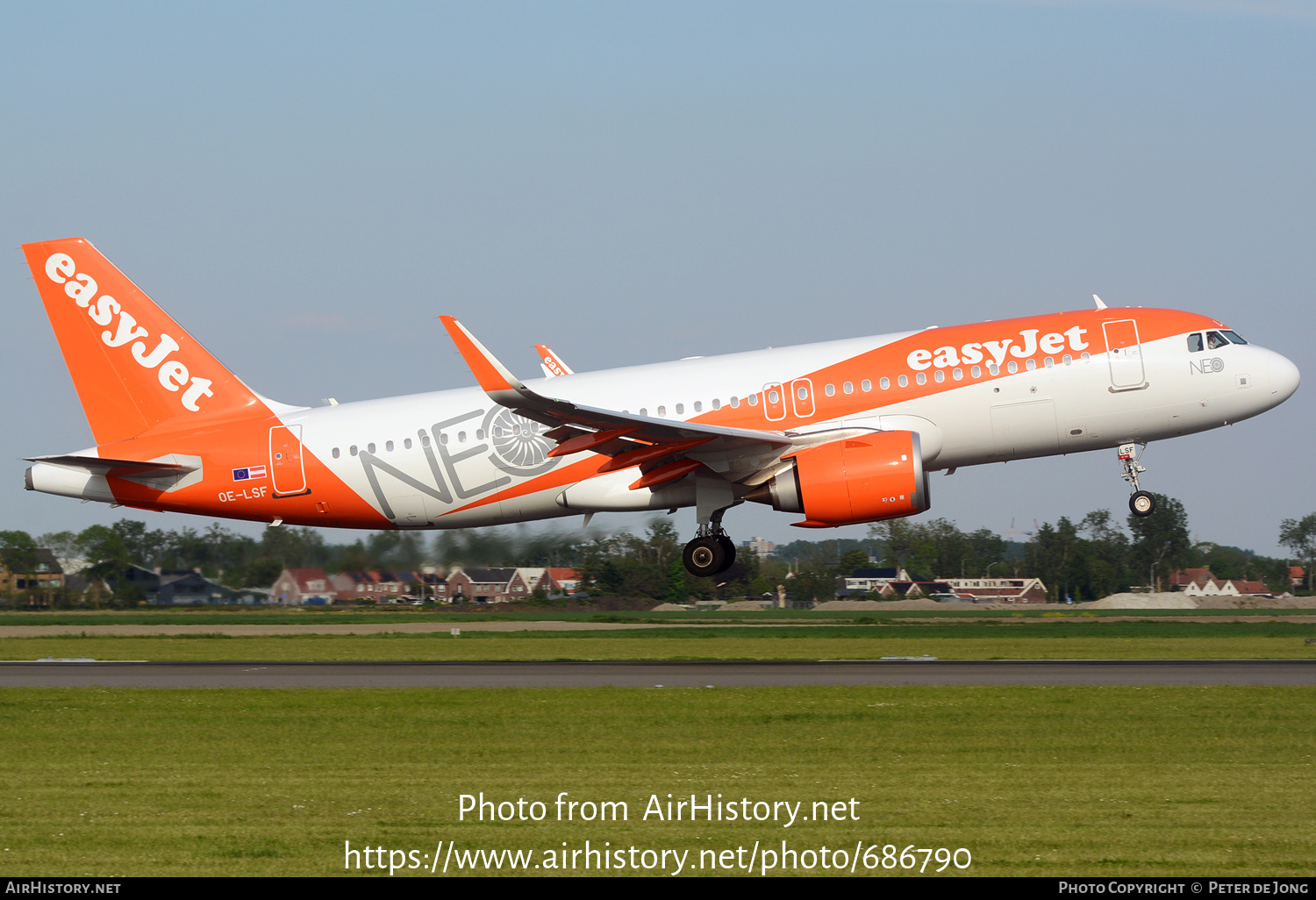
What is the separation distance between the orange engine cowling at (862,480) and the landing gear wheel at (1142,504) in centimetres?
471

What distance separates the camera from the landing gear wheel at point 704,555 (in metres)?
28.4

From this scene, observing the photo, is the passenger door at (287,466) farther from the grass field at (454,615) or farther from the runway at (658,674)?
the grass field at (454,615)

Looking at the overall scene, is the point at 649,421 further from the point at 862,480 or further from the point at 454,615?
the point at 454,615

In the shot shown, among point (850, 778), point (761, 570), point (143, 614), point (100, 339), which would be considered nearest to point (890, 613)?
point (761, 570)

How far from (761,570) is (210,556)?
22866 mm

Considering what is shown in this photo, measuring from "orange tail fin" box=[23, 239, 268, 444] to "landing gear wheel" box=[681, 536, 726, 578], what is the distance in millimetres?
10743

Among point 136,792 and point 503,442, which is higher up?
point 503,442

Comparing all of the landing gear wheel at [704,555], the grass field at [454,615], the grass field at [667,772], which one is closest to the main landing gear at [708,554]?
the landing gear wheel at [704,555]

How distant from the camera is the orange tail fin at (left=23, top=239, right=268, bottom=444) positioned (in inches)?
1198

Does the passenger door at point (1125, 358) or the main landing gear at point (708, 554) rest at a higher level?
the passenger door at point (1125, 358)

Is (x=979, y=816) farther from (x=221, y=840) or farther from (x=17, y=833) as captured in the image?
(x=17, y=833)

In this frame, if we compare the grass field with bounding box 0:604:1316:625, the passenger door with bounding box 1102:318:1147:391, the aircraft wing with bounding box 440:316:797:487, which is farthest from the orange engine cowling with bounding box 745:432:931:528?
the grass field with bounding box 0:604:1316:625

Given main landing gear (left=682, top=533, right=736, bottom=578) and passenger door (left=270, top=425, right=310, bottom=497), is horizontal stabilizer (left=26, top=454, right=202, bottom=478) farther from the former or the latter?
main landing gear (left=682, top=533, right=736, bottom=578)

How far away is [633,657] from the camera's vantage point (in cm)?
2614
